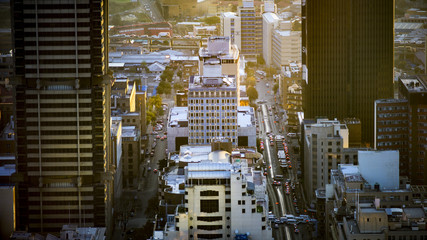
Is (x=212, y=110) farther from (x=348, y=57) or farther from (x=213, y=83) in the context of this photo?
(x=348, y=57)

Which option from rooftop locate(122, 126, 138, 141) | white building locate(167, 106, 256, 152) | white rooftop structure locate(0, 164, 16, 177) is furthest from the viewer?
white building locate(167, 106, 256, 152)

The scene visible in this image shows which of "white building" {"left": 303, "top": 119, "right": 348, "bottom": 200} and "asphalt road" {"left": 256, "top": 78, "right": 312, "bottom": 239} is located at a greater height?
"white building" {"left": 303, "top": 119, "right": 348, "bottom": 200}

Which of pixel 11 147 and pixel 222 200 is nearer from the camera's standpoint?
pixel 222 200

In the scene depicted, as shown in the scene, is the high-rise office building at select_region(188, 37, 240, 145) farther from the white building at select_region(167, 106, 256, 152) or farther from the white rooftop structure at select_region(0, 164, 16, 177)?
the white rooftop structure at select_region(0, 164, 16, 177)

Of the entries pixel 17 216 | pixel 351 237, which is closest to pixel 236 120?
pixel 17 216

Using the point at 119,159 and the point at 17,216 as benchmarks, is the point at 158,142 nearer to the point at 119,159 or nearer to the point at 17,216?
the point at 119,159

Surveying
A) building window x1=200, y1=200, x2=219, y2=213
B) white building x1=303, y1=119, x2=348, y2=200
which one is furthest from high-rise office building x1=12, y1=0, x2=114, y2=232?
building window x1=200, y1=200, x2=219, y2=213
